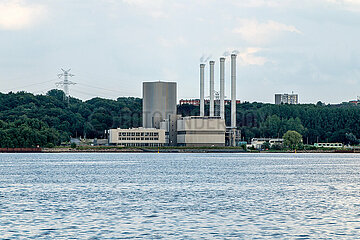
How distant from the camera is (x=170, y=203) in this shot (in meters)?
44.5

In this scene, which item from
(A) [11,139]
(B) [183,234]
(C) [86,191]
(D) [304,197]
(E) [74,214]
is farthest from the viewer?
(A) [11,139]

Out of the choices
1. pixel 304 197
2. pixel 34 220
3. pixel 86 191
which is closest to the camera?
pixel 34 220

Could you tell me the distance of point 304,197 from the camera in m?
49.3

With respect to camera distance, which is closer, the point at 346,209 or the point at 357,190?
the point at 346,209

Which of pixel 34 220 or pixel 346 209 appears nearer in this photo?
pixel 34 220

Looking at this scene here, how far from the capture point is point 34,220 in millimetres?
35719

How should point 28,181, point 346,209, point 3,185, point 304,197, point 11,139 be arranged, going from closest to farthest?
point 346,209
point 304,197
point 3,185
point 28,181
point 11,139

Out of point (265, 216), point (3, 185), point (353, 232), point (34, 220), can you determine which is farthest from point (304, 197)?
point (3, 185)

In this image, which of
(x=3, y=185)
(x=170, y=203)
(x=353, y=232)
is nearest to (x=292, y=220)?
(x=353, y=232)

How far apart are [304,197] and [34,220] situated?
2252 cm

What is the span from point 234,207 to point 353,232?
1157 centimetres

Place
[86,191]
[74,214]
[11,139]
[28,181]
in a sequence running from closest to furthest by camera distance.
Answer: [74,214] < [86,191] < [28,181] < [11,139]

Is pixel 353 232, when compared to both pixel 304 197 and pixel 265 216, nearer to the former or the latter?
pixel 265 216

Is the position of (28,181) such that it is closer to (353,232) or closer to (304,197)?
(304,197)
